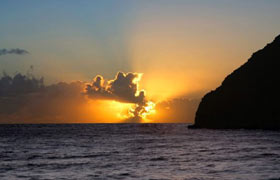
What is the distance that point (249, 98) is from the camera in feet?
540

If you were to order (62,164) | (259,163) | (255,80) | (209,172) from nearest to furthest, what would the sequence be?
1. (209,172)
2. (259,163)
3. (62,164)
4. (255,80)

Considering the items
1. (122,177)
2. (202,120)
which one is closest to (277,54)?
(202,120)

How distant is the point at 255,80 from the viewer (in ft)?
552

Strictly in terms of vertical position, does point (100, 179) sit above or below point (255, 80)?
below

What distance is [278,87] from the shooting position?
160 metres

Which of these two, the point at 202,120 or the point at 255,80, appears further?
the point at 202,120

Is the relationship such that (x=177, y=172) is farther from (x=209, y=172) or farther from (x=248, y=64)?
(x=248, y=64)

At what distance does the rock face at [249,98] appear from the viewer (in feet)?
517

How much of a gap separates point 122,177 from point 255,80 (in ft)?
469

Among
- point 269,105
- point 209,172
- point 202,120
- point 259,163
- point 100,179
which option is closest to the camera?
point 100,179

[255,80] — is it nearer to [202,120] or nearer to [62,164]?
[202,120]

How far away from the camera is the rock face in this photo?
517ft

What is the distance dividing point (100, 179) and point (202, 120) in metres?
155

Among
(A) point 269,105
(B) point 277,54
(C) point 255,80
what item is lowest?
(A) point 269,105
